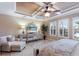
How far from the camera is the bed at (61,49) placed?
1951 mm

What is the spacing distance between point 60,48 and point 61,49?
0.03 metres

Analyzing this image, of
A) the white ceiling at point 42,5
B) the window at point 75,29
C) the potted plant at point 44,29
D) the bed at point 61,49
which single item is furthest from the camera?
the potted plant at point 44,29

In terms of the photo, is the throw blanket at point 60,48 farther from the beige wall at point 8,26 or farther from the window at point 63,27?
the beige wall at point 8,26

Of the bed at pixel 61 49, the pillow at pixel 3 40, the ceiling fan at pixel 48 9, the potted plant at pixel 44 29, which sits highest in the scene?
the ceiling fan at pixel 48 9

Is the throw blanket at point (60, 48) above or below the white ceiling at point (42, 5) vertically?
below

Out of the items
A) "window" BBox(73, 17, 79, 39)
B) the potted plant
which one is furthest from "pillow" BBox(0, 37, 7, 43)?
"window" BBox(73, 17, 79, 39)

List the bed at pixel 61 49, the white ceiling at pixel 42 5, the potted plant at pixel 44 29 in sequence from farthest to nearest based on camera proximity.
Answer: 1. the potted plant at pixel 44 29
2. the white ceiling at pixel 42 5
3. the bed at pixel 61 49

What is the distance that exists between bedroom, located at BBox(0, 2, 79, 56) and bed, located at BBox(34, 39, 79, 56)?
20 mm

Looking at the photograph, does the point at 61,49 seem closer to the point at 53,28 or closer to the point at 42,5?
the point at 53,28

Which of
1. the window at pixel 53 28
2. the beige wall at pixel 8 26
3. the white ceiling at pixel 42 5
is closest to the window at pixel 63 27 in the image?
the window at pixel 53 28

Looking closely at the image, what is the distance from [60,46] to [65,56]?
227mm

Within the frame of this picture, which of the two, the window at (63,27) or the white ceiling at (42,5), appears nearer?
the white ceiling at (42,5)

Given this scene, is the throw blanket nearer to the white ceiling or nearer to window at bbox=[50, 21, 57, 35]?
window at bbox=[50, 21, 57, 35]

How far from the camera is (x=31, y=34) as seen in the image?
228 cm
